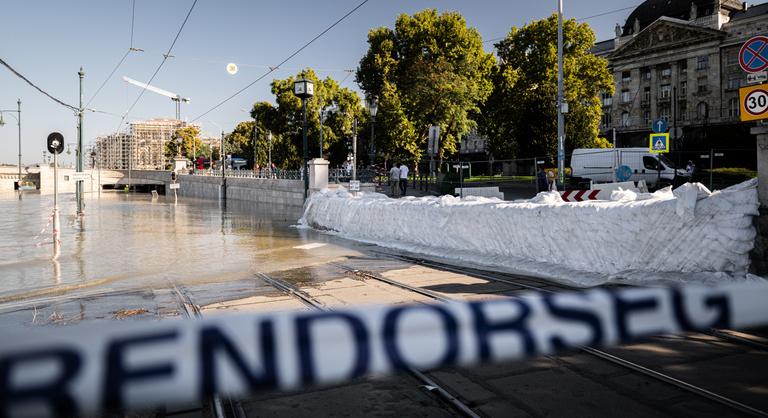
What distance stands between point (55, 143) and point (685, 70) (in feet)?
206

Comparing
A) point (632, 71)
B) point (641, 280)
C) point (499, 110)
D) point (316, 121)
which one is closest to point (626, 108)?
point (632, 71)

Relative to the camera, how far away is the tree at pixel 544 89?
44625 millimetres

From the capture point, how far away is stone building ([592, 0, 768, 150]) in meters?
55.0

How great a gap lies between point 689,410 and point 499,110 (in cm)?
4576

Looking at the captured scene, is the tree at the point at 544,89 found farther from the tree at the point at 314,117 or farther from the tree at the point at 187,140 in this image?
the tree at the point at 187,140

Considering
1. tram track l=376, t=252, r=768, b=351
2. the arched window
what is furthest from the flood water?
the arched window

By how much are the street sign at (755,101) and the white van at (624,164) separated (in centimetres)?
2108

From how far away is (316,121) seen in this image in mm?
55719

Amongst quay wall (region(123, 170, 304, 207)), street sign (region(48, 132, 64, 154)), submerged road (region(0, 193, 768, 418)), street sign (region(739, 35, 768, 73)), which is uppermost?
street sign (region(739, 35, 768, 73))

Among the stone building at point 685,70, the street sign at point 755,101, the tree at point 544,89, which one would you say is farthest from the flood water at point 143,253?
the stone building at point 685,70

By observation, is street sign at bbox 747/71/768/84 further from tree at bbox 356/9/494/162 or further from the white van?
tree at bbox 356/9/494/162

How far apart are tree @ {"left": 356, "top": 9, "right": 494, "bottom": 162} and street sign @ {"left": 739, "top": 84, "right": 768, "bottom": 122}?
95.4 feet

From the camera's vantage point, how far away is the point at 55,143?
51.1ft

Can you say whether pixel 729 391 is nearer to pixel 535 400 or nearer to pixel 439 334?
pixel 535 400
